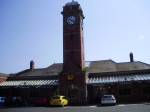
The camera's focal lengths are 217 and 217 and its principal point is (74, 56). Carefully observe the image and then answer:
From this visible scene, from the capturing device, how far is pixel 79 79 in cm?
3766

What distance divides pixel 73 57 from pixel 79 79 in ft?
13.8

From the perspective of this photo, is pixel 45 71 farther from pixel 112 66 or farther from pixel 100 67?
pixel 112 66

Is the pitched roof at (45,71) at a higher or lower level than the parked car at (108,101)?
higher

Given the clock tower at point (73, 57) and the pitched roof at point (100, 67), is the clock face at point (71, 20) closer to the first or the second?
the clock tower at point (73, 57)

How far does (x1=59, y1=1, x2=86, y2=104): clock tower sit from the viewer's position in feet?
123

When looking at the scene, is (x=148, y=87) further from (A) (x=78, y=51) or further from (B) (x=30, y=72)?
(B) (x=30, y=72)

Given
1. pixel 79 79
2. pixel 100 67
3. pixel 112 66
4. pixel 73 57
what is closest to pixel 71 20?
pixel 73 57

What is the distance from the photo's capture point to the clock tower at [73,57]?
37.4 m

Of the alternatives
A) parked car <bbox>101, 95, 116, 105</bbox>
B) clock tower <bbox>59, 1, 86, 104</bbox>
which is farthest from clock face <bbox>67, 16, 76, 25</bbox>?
parked car <bbox>101, 95, 116, 105</bbox>

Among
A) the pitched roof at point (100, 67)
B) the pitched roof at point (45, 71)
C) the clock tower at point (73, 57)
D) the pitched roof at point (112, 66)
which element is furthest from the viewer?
the pitched roof at point (45, 71)

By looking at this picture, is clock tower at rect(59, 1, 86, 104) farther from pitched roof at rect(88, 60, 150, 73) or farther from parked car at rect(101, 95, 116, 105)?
parked car at rect(101, 95, 116, 105)

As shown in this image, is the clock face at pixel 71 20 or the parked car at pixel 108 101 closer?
A: the parked car at pixel 108 101

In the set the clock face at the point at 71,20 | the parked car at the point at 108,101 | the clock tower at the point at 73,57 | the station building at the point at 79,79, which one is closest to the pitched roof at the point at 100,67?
the station building at the point at 79,79

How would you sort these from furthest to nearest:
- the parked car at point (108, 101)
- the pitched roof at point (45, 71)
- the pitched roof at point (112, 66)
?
the pitched roof at point (45, 71) < the pitched roof at point (112, 66) < the parked car at point (108, 101)
